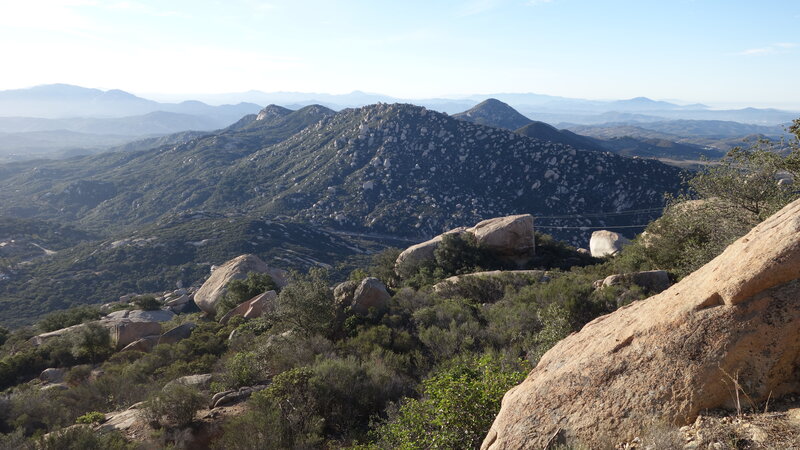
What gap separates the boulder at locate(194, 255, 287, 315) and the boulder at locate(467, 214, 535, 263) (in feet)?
45.0

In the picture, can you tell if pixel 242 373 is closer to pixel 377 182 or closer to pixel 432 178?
pixel 432 178

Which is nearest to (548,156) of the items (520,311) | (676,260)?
(676,260)

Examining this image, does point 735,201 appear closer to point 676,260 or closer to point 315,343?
point 676,260

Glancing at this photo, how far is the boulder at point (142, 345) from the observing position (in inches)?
707

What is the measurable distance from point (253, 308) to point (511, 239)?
1681cm

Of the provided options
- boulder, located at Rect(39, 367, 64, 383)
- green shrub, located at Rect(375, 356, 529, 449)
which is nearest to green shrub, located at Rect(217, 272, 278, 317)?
boulder, located at Rect(39, 367, 64, 383)

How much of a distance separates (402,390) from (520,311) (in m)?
5.67

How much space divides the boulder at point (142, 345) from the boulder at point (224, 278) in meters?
7.03

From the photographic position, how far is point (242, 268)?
29.2 meters

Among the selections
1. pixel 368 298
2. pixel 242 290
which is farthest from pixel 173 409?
pixel 242 290

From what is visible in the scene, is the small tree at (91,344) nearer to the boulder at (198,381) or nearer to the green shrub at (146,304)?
the boulder at (198,381)

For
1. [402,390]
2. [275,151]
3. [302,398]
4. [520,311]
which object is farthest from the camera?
[275,151]

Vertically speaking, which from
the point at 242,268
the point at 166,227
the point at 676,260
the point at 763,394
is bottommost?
the point at 166,227

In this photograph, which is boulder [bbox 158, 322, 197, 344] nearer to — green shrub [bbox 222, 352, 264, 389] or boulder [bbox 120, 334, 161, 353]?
boulder [bbox 120, 334, 161, 353]
